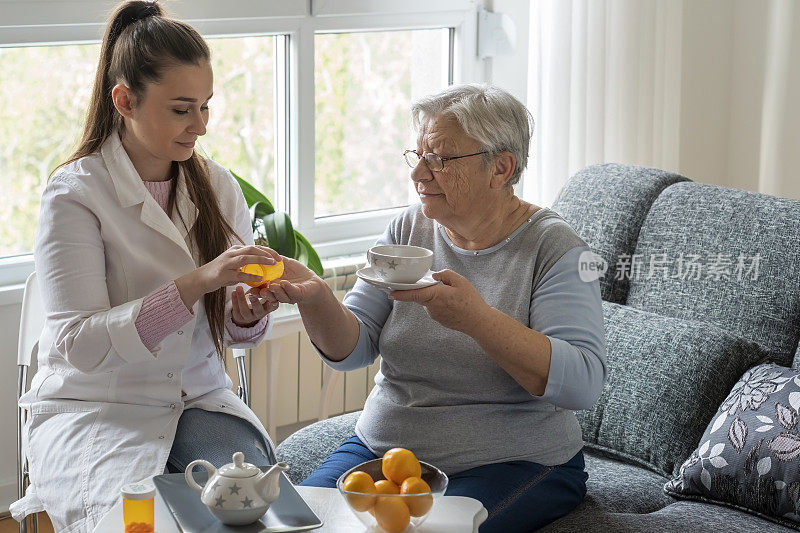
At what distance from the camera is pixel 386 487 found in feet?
4.93

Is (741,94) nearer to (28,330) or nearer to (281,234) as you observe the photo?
(281,234)

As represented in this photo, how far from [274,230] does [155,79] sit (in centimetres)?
86

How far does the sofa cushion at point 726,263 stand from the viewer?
2.18 metres

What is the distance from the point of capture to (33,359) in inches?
97.7

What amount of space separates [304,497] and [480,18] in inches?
93.8

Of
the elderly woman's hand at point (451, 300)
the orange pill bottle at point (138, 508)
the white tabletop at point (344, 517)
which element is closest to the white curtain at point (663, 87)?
the elderly woman's hand at point (451, 300)

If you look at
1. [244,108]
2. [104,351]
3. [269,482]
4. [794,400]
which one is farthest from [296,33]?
[269,482]

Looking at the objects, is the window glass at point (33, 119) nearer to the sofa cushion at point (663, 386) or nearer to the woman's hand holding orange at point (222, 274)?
the woman's hand holding orange at point (222, 274)

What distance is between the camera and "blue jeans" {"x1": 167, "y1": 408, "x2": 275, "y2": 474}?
6.44 feet

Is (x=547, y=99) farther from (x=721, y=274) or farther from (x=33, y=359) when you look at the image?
(x=33, y=359)

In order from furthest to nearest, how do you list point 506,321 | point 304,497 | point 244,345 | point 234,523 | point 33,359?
point 33,359
point 244,345
point 506,321
point 304,497
point 234,523

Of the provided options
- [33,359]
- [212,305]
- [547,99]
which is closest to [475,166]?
[212,305]

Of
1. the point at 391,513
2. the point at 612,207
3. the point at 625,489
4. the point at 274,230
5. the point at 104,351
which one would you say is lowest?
the point at 625,489

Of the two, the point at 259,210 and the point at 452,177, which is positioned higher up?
the point at 452,177
